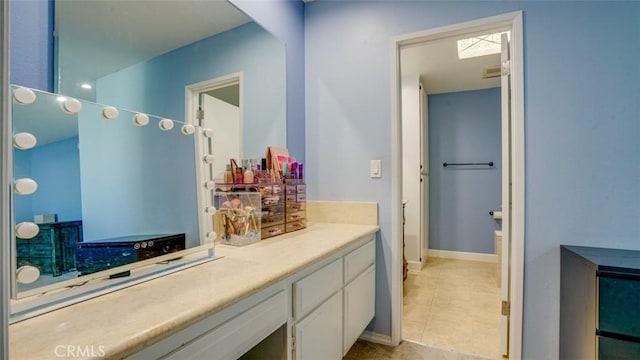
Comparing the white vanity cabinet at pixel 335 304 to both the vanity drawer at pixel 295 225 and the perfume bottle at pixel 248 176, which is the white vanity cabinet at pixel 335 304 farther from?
the perfume bottle at pixel 248 176

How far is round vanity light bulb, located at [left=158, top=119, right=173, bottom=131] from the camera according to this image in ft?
3.72

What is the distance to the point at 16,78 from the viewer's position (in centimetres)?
85

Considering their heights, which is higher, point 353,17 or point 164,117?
point 353,17

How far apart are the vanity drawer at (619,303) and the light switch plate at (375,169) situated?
115 centimetres

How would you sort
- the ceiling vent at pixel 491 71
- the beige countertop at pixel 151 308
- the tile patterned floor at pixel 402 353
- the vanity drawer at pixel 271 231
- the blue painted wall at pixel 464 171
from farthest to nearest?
the blue painted wall at pixel 464 171 < the ceiling vent at pixel 491 71 < the tile patterned floor at pixel 402 353 < the vanity drawer at pixel 271 231 < the beige countertop at pixel 151 308

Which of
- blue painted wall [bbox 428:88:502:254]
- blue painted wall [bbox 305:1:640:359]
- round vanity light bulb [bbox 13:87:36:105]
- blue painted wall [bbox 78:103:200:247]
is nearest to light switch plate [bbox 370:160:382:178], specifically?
blue painted wall [bbox 305:1:640:359]

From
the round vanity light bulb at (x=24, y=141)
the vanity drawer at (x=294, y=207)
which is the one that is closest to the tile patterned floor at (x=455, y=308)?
the vanity drawer at (x=294, y=207)

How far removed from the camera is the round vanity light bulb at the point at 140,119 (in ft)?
3.43

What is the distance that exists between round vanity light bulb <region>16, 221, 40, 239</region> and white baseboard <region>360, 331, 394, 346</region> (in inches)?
74.2

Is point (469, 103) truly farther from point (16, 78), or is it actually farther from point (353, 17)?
point (16, 78)

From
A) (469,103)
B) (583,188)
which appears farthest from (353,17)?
(469,103)

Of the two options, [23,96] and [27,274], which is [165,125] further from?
[27,274]

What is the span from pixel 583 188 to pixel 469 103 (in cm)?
285

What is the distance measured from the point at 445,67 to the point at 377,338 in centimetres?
277
